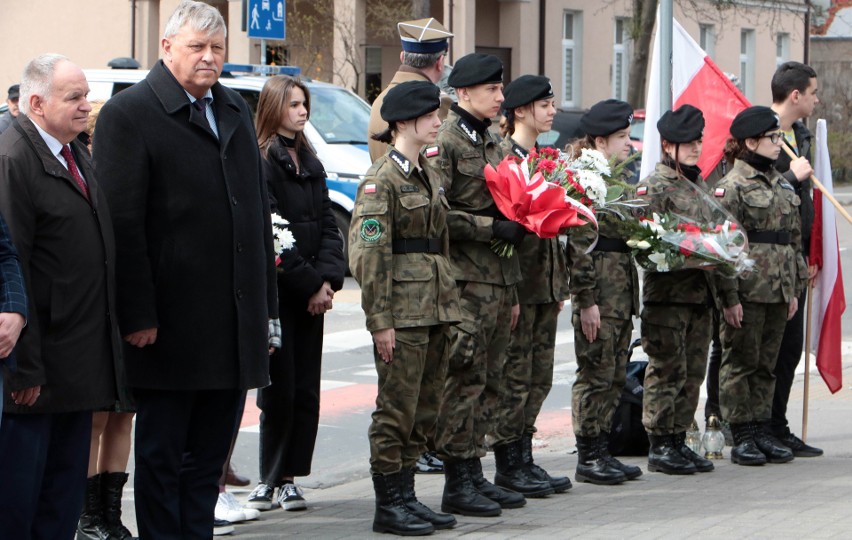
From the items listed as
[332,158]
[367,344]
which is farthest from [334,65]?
[367,344]

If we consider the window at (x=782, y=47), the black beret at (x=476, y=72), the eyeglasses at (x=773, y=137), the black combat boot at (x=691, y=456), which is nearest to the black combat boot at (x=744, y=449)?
the black combat boot at (x=691, y=456)

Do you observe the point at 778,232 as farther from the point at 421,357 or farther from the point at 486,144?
the point at 421,357

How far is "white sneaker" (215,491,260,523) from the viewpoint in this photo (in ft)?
21.8

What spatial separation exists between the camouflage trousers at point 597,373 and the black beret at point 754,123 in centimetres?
143

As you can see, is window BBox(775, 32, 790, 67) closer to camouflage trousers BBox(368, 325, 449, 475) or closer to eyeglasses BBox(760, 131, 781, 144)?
eyeglasses BBox(760, 131, 781, 144)

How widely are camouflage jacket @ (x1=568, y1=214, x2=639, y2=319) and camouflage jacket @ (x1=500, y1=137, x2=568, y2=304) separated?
0.18m

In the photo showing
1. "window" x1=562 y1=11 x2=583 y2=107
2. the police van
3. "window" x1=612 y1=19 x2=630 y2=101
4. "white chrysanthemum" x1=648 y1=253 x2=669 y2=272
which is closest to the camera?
"white chrysanthemum" x1=648 y1=253 x2=669 y2=272

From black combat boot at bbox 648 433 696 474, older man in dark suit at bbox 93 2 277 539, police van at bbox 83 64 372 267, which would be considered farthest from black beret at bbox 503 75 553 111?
police van at bbox 83 64 372 267

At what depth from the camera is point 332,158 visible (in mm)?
16469

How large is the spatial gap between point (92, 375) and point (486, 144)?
2.68 m

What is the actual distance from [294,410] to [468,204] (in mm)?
1314

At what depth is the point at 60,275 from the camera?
4.99m

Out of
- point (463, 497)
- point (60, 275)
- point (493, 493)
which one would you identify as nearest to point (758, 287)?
point (493, 493)

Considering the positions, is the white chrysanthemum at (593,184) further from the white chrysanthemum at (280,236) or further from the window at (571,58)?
the window at (571,58)
